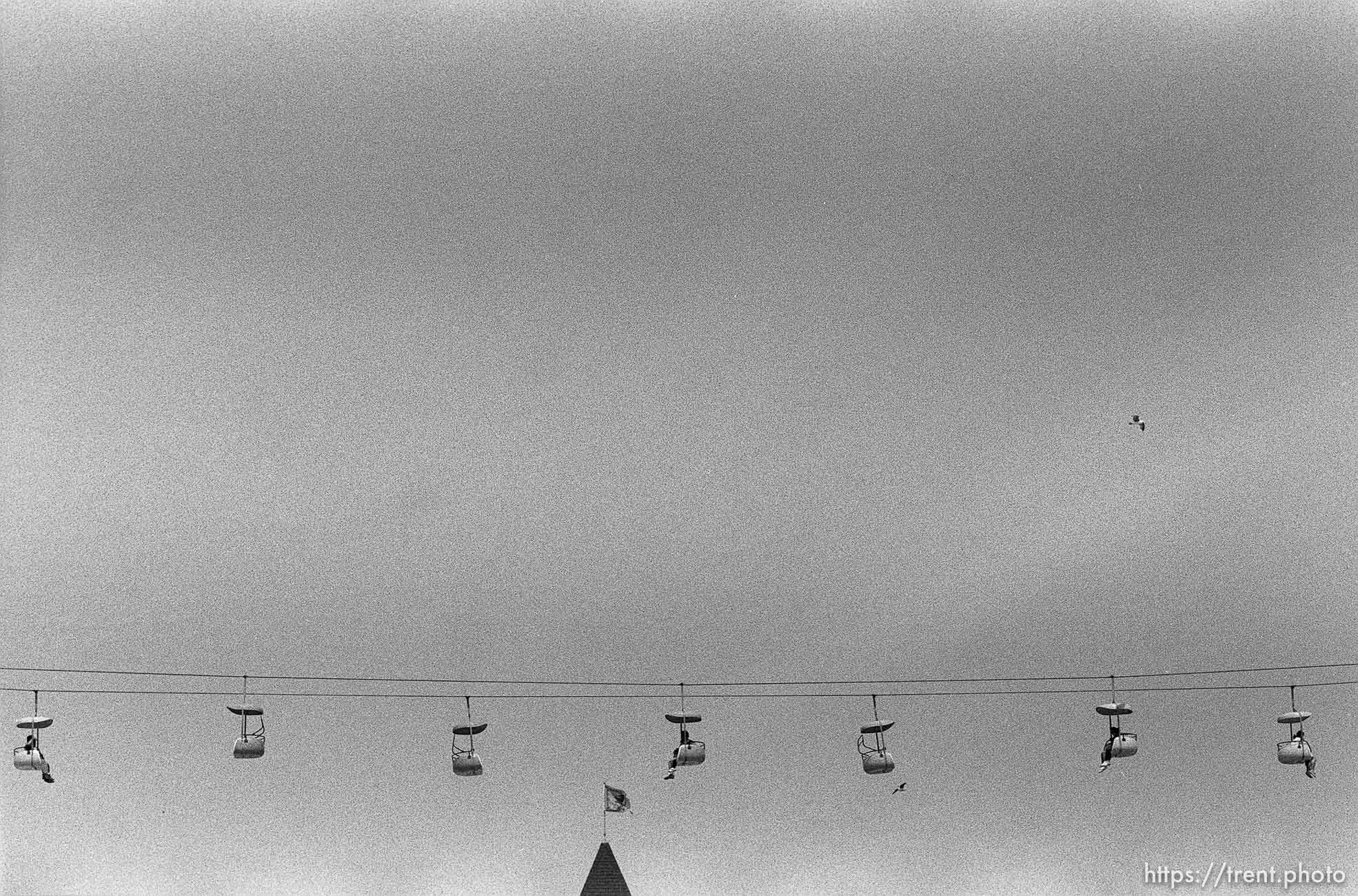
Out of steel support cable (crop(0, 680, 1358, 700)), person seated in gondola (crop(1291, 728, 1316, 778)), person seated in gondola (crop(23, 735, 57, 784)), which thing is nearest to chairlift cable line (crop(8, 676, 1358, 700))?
steel support cable (crop(0, 680, 1358, 700))

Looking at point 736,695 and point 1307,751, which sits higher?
point 736,695

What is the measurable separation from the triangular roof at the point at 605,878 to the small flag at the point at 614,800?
297 millimetres

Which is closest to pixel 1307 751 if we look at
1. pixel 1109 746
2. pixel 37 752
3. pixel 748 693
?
pixel 1109 746

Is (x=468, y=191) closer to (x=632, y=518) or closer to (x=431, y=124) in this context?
(x=431, y=124)

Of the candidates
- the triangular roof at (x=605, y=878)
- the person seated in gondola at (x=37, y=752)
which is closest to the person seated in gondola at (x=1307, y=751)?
the triangular roof at (x=605, y=878)

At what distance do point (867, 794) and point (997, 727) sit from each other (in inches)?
46.0

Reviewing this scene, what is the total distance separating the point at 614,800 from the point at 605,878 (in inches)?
24.3

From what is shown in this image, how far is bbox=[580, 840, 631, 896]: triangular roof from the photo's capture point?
1104 centimetres

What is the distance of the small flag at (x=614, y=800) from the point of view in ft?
36.2

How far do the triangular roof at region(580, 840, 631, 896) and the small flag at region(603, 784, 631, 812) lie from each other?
0.97 ft

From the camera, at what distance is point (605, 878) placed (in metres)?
11.0

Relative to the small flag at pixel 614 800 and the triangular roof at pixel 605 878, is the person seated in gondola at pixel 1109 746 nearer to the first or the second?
the small flag at pixel 614 800

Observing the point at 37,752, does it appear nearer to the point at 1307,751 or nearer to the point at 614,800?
the point at 614,800

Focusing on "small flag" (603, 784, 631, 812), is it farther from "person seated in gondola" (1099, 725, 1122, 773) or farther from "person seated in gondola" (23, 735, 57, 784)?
"person seated in gondola" (23, 735, 57, 784)
